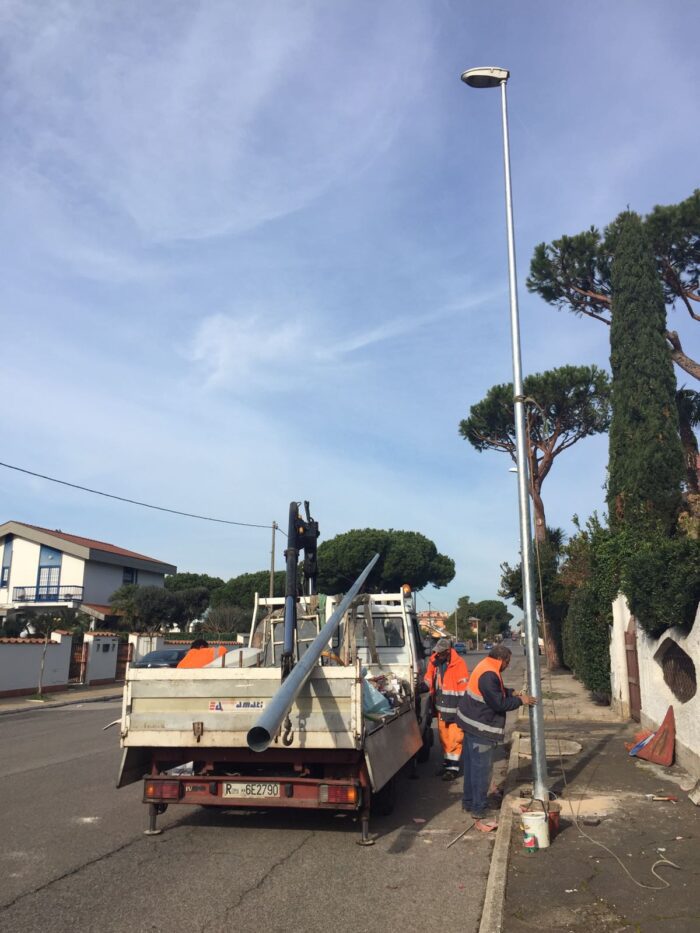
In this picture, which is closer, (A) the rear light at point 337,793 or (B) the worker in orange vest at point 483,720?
(A) the rear light at point 337,793

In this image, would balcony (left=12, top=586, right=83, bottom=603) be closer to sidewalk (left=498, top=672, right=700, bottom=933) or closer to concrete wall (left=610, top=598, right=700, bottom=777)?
concrete wall (left=610, top=598, right=700, bottom=777)

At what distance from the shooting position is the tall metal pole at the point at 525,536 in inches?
270

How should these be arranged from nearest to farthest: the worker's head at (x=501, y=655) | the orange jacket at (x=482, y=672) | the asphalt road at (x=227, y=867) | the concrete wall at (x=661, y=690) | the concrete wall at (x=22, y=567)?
the asphalt road at (x=227, y=867)
the orange jacket at (x=482, y=672)
the worker's head at (x=501, y=655)
the concrete wall at (x=661, y=690)
the concrete wall at (x=22, y=567)

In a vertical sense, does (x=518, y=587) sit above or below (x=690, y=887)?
above

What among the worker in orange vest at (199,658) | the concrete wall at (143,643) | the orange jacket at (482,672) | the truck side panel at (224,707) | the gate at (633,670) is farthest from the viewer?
the concrete wall at (143,643)

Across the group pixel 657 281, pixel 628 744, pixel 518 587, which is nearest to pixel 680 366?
pixel 657 281

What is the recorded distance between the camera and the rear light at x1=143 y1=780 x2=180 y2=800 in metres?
6.18

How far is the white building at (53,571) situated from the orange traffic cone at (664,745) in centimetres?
3810

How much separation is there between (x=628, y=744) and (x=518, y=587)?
75.8 ft

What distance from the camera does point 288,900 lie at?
4855mm

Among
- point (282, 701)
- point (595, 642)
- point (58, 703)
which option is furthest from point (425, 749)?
point (58, 703)

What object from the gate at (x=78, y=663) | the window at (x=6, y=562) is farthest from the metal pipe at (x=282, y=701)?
the window at (x=6, y=562)

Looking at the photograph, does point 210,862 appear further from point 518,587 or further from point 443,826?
point 518,587

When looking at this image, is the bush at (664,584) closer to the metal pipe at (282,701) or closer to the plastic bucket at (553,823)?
the plastic bucket at (553,823)
